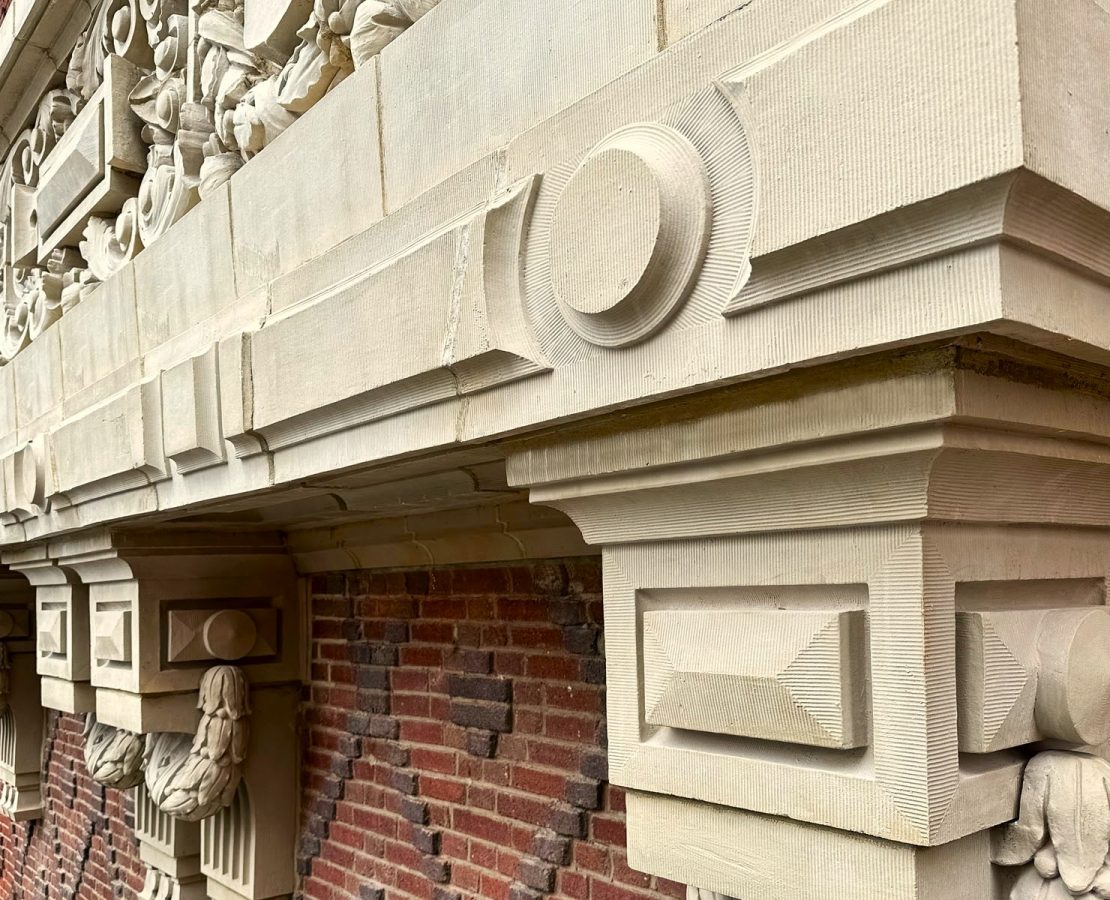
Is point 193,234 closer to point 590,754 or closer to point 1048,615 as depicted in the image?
point 590,754

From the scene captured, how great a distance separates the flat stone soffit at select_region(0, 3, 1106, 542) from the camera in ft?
2.39

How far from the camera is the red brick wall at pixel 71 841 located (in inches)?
148

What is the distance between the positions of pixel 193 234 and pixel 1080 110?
1637 millimetres

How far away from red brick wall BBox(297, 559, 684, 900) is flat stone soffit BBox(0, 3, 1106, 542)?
0.68 m

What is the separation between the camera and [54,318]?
2990mm

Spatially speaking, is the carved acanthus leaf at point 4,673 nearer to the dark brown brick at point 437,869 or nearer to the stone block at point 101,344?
the stone block at point 101,344

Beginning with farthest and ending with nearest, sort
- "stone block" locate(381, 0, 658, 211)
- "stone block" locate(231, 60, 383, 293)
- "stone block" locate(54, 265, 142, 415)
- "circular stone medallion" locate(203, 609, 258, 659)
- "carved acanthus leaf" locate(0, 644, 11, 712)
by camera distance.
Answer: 1. "carved acanthus leaf" locate(0, 644, 11, 712)
2. "circular stone medallion" locate(203, 609, 258, 659)
3. "stone block" locate(54, 265, 142, 415)
4. "stone block" locate(231, 60, 383, 293)
5. "stone block" locate(381, 0, 658, 211)

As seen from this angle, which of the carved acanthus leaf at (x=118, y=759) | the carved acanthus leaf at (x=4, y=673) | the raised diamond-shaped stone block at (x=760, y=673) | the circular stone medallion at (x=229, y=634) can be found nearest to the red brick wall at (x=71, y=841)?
the carved acanthus leaf at (x=4, y=673)

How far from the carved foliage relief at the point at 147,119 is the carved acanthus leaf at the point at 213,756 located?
1.14 meters

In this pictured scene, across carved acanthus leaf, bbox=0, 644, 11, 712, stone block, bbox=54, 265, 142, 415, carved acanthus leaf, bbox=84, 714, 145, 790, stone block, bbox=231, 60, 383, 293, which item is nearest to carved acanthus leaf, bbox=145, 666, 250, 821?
carved acanthus leaf, bbox=84, 714, 145, 790

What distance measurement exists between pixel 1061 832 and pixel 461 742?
1495 mm

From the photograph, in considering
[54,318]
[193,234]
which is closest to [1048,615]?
[193,234]

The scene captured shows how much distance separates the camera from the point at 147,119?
7.49 ft

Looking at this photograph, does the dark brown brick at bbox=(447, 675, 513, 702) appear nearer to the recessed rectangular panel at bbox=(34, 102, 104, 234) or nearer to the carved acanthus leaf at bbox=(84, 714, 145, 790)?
the carved acanthus leaf at bbox=(84, 714, 145, 790)
